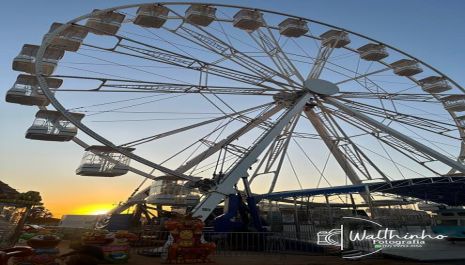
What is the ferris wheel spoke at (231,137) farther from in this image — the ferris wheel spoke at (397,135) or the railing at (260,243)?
the railing at (260,243)

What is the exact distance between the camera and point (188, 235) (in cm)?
1187

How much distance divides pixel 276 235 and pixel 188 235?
561 cm

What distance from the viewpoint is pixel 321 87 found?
22109mm

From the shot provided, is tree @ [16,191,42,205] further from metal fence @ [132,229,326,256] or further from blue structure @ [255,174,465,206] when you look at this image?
blue structure @ [255,174,465,206]

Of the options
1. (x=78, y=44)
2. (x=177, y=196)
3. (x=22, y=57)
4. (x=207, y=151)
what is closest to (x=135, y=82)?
(x=78, y=44)

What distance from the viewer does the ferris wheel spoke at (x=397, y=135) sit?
19191mm

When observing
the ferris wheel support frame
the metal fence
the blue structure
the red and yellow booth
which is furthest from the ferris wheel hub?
the red and yellow booth

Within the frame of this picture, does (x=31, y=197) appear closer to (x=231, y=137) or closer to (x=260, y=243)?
(x=260, y=243)

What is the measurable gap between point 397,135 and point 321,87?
5.35 metres

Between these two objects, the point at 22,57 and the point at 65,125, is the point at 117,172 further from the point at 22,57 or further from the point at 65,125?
the point at 22,57

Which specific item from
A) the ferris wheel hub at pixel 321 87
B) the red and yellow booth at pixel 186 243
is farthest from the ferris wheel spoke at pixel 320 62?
the red and yellow booth at pixel 186 243

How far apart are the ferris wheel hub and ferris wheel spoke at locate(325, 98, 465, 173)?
52 centimetres

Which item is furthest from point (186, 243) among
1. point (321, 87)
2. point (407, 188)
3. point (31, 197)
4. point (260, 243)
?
point (407, 188)

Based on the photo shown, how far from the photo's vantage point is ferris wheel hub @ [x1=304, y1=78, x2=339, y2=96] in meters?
21.8
